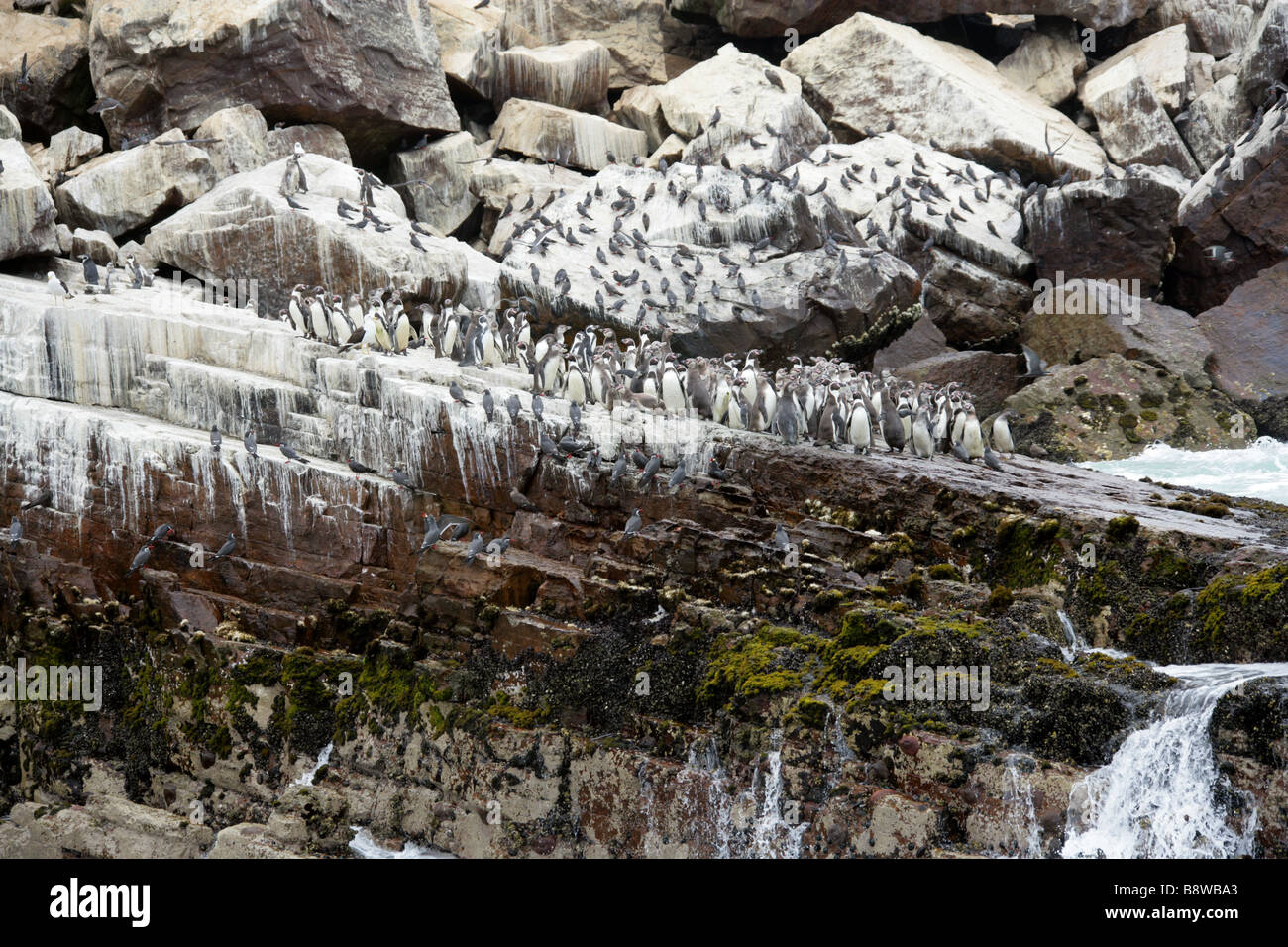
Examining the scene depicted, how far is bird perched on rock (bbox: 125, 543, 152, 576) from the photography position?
19.2m

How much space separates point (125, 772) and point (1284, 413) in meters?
22.1

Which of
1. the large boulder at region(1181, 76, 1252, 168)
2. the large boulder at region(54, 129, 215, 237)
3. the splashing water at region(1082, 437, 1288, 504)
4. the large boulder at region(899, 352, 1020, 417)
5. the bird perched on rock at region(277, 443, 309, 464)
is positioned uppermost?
the large boulder at region(1181, 76, 1252, 168)

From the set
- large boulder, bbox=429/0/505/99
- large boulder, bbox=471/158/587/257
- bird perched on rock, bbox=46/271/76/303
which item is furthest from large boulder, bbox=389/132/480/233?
bird perched on rock, bbox=46/271/76/303

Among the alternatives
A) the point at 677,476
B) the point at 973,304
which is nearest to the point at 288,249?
the point at 677,476

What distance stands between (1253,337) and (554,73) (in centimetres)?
2159

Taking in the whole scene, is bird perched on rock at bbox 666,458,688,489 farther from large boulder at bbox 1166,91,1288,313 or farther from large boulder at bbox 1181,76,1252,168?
large boulder at bbox 1181,76,1252,168

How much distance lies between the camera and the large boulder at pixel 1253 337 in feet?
91.1

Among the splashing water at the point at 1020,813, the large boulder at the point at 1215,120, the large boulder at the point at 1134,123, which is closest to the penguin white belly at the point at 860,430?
the splashing water at the point at 1020,813

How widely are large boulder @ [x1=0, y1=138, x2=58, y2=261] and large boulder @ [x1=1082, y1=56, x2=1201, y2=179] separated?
92.6 feet

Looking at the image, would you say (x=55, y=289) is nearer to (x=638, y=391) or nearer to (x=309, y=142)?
(x=638, y=391)

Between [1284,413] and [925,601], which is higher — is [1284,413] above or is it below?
above
